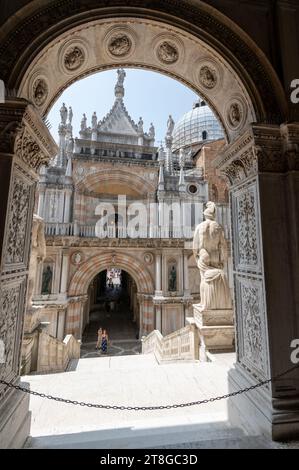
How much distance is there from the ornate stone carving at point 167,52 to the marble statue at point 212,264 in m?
3.48

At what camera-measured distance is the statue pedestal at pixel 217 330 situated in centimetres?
572

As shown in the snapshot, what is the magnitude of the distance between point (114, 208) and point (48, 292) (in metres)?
6.78

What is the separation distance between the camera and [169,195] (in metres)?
16.1

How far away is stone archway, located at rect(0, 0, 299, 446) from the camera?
2.59m

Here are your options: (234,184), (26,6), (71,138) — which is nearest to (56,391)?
(234,184)

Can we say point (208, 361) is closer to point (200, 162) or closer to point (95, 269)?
point (95, 269)

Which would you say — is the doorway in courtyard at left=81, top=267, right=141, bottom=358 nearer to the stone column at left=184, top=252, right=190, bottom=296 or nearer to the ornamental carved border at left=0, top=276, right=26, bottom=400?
the stone column at left=184, top=252, right=190, bottom=296

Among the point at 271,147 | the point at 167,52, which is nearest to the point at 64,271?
the point at 167,52

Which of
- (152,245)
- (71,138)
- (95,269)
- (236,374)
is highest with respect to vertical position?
(71,138)

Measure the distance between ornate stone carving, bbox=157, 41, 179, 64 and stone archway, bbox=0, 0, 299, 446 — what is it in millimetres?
14

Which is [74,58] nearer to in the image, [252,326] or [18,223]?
[18,223]

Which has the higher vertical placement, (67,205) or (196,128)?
(196,128)

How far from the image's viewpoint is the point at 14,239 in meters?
2.70

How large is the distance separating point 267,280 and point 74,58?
3914mm
